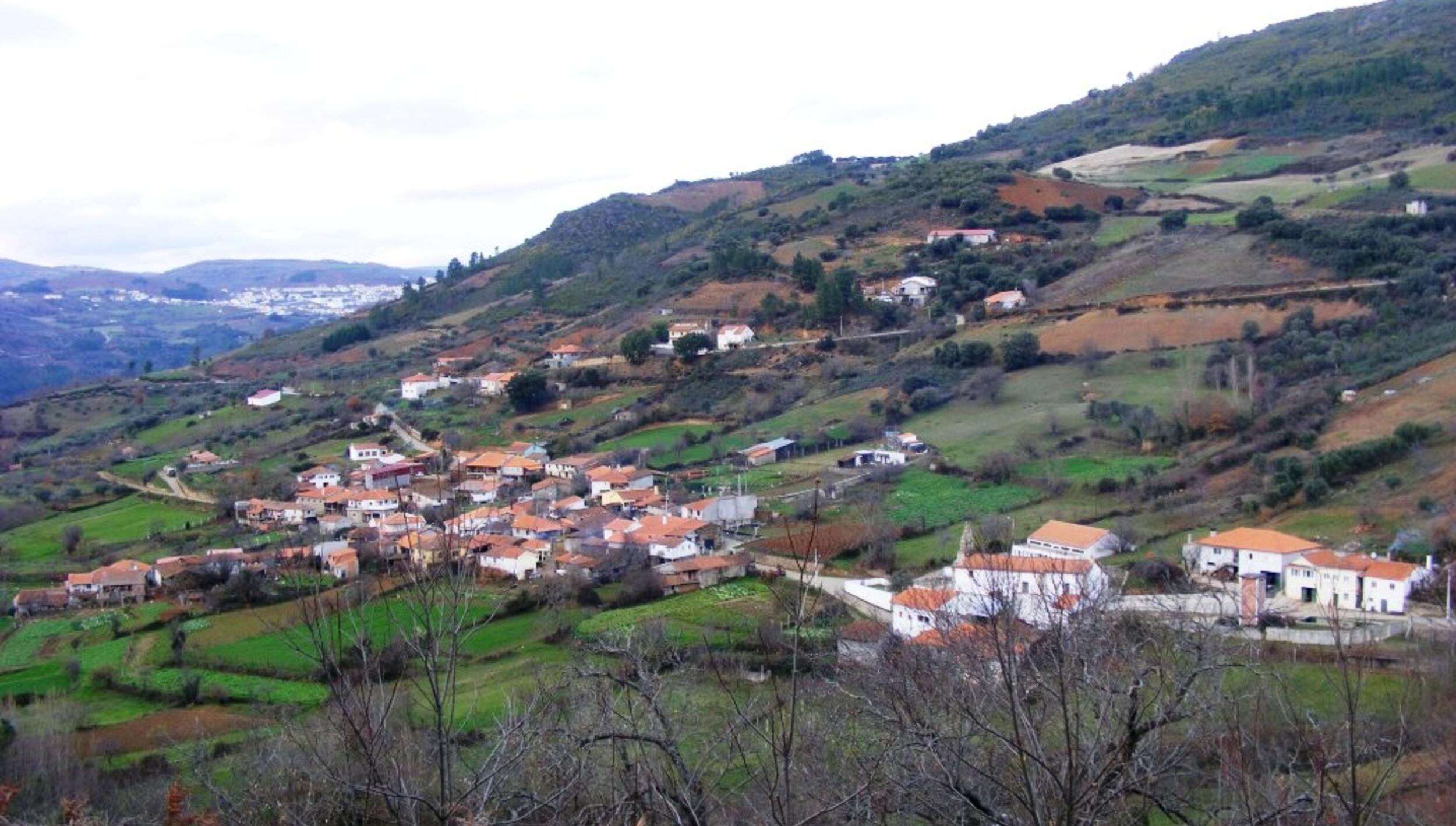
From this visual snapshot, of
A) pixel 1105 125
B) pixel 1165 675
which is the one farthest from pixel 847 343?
pixel 1105 125

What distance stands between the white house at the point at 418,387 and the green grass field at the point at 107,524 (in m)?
12.5

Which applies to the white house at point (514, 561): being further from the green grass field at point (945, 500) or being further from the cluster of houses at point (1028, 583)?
the cluster of houses at point (1028, 583)

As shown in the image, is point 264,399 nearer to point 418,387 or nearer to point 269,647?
point 418,387

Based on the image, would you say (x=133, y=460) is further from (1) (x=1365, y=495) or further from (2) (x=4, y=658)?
(1) (x=1365, y=495)

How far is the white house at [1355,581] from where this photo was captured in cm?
1571

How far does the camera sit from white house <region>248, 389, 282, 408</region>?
44.8 m

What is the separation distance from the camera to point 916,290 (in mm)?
42938

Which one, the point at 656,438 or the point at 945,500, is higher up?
the point at 656,438

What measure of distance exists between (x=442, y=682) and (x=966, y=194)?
42241 mm

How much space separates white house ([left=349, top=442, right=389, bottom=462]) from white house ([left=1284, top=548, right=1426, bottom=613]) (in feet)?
83.7

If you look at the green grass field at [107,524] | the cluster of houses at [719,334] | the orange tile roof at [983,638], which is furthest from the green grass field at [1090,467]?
the green grass field at [107,524]

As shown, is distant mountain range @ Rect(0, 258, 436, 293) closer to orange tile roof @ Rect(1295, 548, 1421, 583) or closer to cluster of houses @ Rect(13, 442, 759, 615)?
cluster of houses @ Rect(13, 442, 759, 615)

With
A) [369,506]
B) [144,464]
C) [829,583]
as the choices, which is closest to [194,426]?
[144,464]

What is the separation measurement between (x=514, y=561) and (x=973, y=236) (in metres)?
30.8
